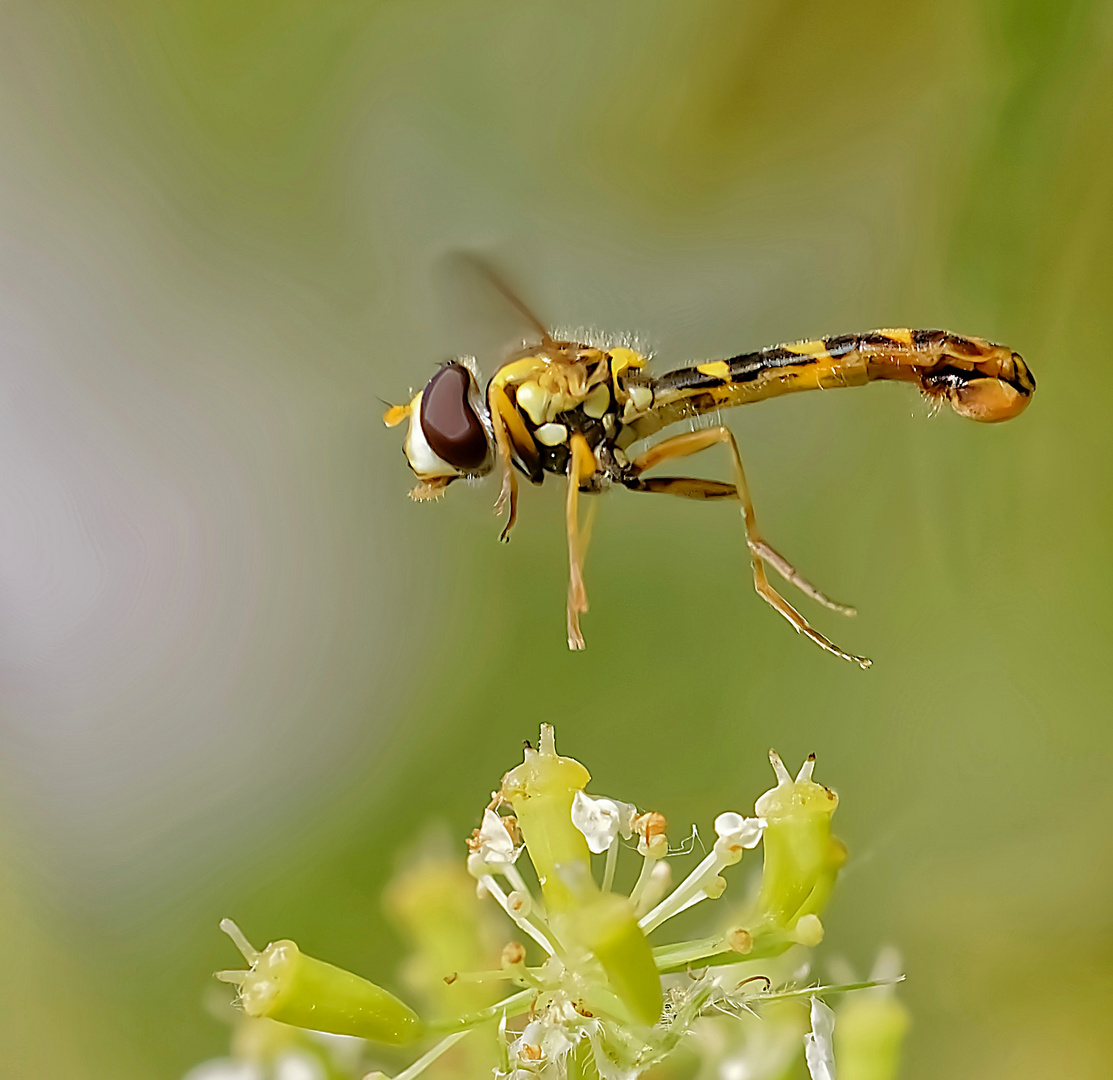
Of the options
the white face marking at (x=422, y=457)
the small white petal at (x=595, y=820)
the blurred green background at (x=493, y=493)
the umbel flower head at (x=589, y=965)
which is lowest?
the umbel flower head at (x=589, y=965)

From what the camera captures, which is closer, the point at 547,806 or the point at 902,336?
the point at 547,806

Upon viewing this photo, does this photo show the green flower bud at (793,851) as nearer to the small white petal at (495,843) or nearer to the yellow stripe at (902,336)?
the small white petal at (495,843)

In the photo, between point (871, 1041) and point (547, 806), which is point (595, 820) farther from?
point (871, 1041)

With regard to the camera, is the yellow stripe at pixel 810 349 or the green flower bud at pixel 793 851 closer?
the green flower bud at pixel 793 851

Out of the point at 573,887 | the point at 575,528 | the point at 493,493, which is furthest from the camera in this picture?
the point at 493,493

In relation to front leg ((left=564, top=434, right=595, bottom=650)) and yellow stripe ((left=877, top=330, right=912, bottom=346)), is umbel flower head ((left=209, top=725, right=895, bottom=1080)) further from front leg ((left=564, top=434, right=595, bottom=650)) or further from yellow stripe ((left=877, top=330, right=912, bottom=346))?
yellow stripe ((left=877, top=330, right=912, bottom=346))

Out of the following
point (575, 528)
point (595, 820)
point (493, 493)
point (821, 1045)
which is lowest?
point (821, 1045)

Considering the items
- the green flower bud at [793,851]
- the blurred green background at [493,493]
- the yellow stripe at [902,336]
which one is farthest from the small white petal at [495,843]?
the blurred green background at [493,493]

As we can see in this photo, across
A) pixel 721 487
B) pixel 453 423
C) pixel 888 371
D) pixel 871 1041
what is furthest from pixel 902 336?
pixel 871 1041
